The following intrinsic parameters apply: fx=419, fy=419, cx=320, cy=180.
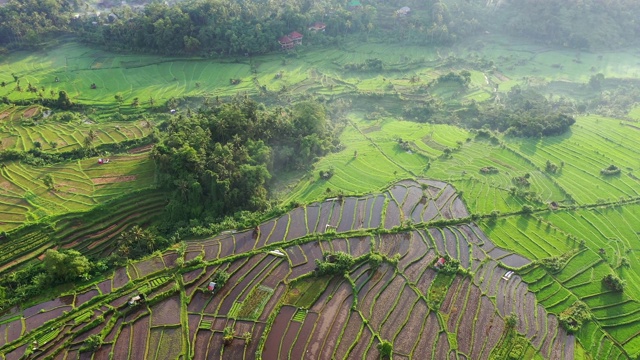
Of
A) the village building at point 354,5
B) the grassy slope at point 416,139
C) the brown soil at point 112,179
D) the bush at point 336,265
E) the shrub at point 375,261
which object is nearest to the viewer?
the bush at point 336,265

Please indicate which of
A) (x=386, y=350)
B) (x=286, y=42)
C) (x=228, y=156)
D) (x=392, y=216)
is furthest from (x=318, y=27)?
(x=386, y=350)

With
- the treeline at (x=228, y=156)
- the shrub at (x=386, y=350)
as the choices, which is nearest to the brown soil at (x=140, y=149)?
the treeline at (x=228, y=156)

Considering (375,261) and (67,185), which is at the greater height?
(67,185)

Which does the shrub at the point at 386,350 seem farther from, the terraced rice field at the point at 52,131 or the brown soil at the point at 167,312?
the terraced rice field at the point at 52,131

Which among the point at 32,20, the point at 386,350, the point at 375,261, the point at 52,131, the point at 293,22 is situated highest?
the point at 32,20

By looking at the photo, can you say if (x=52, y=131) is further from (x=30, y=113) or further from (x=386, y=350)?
(x=386, y=350)

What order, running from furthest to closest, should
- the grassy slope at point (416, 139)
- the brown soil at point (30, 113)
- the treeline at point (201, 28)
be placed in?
the treeline at point (201, 28), the brown soil at point (30, 113), the grassy slope at point (416, 139)

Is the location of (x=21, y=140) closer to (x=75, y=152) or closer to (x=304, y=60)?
(x=75, y=152)

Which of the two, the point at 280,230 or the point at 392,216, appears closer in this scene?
the point at 280,230
